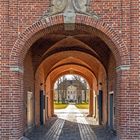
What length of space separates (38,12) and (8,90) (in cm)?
288

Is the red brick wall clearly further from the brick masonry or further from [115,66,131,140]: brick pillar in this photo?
[115,66,131,140]: brick pillar

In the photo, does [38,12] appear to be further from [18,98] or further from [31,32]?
[18,98]

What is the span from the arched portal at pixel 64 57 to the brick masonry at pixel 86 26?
0.03m

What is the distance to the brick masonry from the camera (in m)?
13.7

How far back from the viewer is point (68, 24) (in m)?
14.1

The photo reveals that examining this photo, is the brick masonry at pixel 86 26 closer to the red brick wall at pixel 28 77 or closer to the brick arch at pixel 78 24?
the brick arch at pixel 78 24

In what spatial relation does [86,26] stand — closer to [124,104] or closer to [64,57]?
[124,104]

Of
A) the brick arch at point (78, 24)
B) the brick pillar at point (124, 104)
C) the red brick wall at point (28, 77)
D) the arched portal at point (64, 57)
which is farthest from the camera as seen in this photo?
the red brick wall at point (28, 77)

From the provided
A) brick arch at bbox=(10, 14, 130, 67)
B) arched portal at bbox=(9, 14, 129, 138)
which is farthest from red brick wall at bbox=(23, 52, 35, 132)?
brick arch at bbox=(10, 14, 130, 67)

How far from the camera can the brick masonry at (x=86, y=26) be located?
1371 cm

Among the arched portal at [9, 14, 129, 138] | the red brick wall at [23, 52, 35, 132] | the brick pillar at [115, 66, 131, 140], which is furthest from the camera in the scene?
the red brick wall at [23, 52, 35, 132]

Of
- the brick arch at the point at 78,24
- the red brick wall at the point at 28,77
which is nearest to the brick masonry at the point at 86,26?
the brick arch at the point at 78,24

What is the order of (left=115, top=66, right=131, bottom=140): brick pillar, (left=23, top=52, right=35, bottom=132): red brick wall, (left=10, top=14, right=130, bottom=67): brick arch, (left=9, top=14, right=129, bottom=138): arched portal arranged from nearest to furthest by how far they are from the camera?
(left=115, top=66, right=131, bottom=140): brick pillar → (left=10, top=14, right=130, bottom=67): brick arch → (left=9, top=14, right=129, bottom=138): arched portal → (left=23, top=52, right=35, bottom=132): red brick wall

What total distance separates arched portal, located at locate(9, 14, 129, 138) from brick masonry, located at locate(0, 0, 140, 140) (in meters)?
0.03
